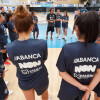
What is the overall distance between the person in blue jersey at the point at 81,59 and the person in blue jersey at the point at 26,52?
302mm

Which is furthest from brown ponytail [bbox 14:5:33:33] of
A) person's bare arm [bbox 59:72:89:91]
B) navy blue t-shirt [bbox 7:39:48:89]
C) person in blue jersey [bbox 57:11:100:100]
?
person's bare arm [bbox 59:72:89:91]

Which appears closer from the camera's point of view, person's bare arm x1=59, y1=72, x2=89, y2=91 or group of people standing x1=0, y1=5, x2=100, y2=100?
group of people standing x1=0, y1=5, x2=100, y2=100

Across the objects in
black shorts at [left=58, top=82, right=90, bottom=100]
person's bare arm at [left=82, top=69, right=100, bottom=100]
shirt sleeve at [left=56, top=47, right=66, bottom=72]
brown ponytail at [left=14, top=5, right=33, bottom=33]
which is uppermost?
brown ponytail at [left=14, top=5, right=33, bottom=33]

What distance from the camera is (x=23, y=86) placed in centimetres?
134

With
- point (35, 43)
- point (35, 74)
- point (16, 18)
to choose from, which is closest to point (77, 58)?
point (35, 43)

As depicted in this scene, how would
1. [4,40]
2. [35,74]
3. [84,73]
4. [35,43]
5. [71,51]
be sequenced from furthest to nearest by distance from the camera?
1. [4,40]
2. [35,74]
3. [35,43]
4. [84,73]
5. [71,51]

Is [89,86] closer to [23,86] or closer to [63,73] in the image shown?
[63,73]

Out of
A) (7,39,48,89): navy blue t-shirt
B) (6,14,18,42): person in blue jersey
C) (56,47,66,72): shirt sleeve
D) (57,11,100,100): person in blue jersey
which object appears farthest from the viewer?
(6,14,18,42): person in blue jersey

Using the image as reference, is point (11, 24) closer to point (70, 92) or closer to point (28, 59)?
point (28, 59)

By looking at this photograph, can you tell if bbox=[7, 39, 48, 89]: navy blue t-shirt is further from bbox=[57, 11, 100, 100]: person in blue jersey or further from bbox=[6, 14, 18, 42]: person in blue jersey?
bbox=[6, 14, 18, 42]: person in blue jersey

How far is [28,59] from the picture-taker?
3.89ft

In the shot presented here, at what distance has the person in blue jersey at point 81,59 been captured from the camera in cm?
89

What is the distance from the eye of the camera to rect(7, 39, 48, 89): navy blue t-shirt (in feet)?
3.72

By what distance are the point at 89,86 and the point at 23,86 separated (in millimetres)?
793
